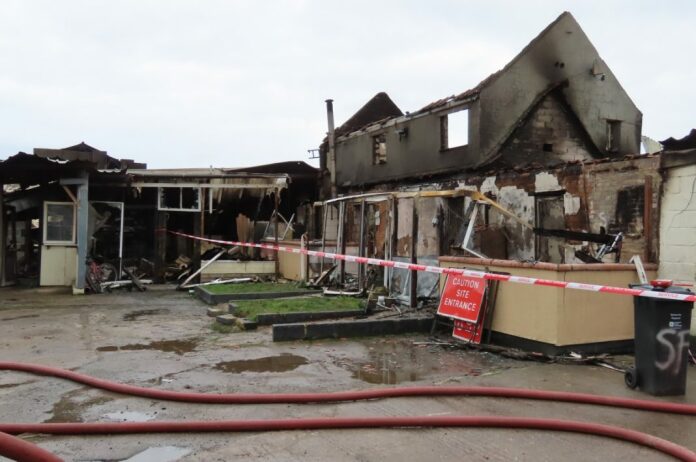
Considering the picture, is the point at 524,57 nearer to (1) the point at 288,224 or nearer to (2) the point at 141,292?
(1) the point at 288,224

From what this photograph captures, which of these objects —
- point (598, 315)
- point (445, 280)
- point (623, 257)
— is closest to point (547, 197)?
point (623, 257)

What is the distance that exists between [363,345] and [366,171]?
17.0 meters

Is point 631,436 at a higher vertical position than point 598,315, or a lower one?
lower

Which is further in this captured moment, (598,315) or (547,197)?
(547,197)

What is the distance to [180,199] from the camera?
17031mm

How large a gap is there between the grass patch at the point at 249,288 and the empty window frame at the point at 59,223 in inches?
166

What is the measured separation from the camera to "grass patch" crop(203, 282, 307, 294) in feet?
42.8

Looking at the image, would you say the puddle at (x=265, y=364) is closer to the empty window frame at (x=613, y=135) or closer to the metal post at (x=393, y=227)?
the metal post at (x=393, y=227)

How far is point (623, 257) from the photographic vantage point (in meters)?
9.88

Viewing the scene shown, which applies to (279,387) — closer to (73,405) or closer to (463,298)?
(73,405)

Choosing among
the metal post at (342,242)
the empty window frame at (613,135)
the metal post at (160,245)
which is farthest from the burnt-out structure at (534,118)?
the metal post at (160,245)

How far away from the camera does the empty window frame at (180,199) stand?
16969 millimetres

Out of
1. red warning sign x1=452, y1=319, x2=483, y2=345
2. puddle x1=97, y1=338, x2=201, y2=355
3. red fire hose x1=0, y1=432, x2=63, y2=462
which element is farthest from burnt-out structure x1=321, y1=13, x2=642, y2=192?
red fire hose x1=0, y1=432, x2=63, y2=462

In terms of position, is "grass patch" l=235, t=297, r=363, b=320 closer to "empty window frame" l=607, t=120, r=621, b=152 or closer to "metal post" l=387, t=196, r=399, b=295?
"metal post" l=387, t=196, r=399, b=295
